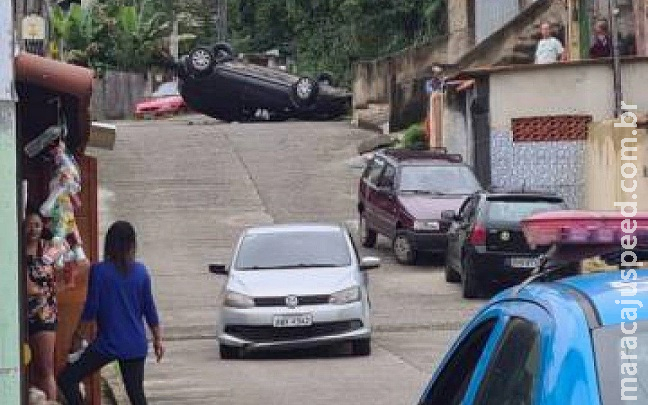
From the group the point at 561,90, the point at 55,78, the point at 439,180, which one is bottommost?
the point at 439,180

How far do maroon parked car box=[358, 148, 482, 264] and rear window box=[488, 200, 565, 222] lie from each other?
2534 millimetres

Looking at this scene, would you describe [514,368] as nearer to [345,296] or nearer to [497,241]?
[345,296]

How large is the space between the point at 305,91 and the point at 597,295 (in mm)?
39615

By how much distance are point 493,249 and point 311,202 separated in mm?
10013

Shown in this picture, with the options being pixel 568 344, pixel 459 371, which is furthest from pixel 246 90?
pixel 568 344

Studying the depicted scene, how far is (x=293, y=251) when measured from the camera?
1764cm

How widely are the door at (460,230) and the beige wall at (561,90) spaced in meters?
4.95

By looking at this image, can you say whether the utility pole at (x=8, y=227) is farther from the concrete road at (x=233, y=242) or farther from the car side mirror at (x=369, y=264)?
the car side mirror at (x=369, y=264)

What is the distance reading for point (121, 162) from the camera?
36.4 m

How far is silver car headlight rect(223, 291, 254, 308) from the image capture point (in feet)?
54.7

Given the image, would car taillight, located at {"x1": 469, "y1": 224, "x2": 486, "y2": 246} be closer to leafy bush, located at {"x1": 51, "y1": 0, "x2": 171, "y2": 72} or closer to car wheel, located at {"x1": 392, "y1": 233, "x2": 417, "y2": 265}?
car wheel, located at {"x1": 392, "y1": 233, "x2": 417, "y2": 265}

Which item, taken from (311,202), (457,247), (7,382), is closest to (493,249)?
(457,247)

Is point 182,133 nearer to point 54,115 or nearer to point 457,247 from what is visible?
point 457,247

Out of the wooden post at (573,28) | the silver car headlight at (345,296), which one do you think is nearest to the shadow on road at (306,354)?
the silver car headlight at (345,296)
